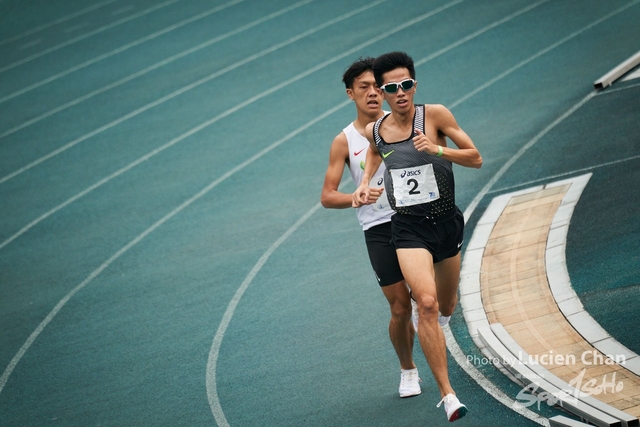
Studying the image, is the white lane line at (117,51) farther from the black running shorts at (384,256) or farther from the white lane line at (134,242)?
the black running shorts at (384,256)

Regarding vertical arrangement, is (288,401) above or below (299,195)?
below

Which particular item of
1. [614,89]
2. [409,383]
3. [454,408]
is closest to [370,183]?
[409,383]

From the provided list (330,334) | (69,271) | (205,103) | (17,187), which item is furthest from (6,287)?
(205,103)

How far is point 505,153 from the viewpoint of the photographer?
10.2 meters

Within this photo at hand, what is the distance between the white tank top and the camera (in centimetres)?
561

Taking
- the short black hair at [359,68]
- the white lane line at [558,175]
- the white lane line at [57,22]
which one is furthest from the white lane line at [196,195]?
the white lane line at [57,22]

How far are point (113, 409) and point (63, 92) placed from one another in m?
11.0

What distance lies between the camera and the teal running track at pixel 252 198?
6508 mm

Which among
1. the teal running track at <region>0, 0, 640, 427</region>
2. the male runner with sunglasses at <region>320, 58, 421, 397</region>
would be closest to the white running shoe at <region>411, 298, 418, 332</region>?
the male runner with sunglasses at <region>320, 58, 421, 397</region>

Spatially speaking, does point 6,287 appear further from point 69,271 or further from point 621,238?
point 621,238

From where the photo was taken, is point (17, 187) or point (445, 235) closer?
point (445, 235)

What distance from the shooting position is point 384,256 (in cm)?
546

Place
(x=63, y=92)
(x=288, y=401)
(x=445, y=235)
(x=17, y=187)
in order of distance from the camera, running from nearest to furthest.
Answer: (x=445, y=235) → (x=288, y=401) → (x=17, y=187) → (x=63, y=92)

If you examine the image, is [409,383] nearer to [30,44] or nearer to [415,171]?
[415,171]
